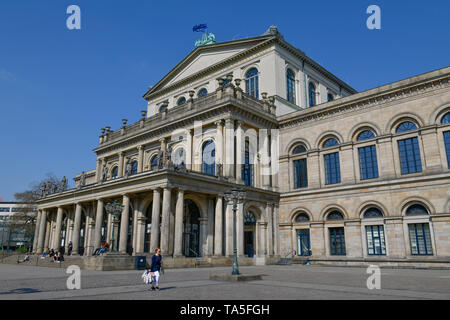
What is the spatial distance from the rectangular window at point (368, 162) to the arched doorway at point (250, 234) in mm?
10171

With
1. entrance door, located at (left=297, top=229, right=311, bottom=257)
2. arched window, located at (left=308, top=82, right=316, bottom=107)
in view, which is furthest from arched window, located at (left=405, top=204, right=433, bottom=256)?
arched window, located at (left=308, top=82, right=316, bottom=107)

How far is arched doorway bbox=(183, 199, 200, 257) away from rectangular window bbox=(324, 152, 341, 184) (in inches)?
473

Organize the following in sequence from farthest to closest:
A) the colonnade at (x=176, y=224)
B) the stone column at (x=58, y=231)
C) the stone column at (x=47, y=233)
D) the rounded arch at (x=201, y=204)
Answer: the stone column at (x=47, y=233)
the stone column at (x=58, y=231)
the rounded arch at (x=201, y=204)
the colonnade at (x=176, y=224)

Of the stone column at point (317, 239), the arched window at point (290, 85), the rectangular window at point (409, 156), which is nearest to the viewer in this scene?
the rectangular window at point (409, 156)

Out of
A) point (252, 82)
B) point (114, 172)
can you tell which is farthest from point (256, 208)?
point (114, 172)

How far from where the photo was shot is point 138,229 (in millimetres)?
32219

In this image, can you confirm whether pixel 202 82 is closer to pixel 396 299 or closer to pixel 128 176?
pixel 128 176

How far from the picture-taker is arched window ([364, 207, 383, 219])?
2808cm

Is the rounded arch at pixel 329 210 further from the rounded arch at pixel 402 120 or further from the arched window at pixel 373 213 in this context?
the rounded arch at pixel 402 120

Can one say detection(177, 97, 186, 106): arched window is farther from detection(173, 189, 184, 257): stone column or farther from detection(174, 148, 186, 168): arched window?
detection(173, 189, 184, 257): stone column

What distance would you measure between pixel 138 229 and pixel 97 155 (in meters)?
19.7

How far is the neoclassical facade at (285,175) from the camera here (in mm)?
26156

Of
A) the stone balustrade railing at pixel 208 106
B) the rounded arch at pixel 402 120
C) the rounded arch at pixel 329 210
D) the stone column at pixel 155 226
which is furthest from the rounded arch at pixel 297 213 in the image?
the stone column at pixel 155 226
